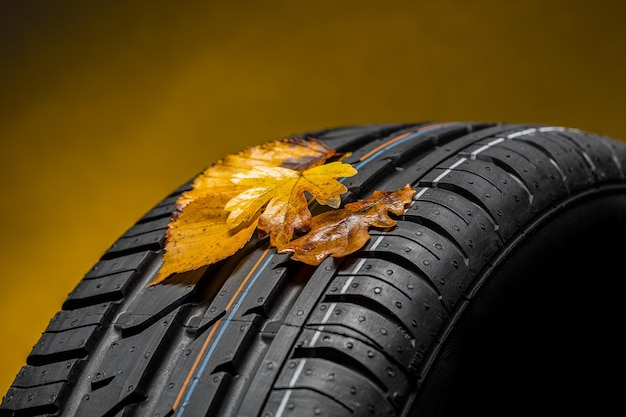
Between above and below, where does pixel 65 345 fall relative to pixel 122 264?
below

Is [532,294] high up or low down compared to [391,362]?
up

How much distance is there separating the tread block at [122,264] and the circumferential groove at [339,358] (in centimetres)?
34

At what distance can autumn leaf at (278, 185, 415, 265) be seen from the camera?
0.91 meters

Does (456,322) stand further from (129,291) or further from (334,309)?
(129,291)

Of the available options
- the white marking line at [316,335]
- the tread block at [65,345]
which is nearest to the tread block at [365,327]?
the white marking line at [316,335]

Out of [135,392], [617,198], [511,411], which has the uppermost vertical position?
[617,198]

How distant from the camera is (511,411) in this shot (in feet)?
3.82

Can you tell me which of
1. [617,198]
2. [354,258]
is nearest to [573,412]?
[617,198]

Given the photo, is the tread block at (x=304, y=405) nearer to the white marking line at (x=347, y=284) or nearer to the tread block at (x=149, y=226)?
the white marking line at (x=347, y=284)

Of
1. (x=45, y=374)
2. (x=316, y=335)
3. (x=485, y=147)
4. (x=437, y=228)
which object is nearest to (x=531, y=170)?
(x=485, y=147)

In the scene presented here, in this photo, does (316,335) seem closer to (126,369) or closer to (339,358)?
(339,358)

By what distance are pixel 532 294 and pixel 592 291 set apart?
0.84 ft

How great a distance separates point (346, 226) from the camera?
3.08ft

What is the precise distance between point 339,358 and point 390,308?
0.26 ft
